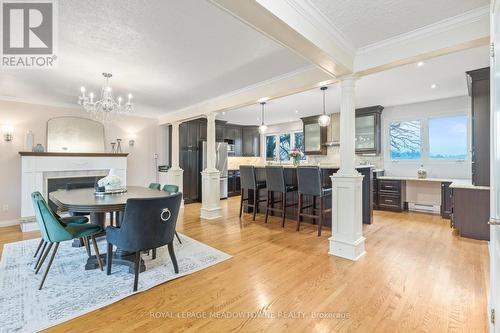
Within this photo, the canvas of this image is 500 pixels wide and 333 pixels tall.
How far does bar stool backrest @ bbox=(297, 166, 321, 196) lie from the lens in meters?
3.69

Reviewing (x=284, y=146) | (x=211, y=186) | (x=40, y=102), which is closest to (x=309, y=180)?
(x=211, y=186)

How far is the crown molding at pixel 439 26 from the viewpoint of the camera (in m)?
2.01

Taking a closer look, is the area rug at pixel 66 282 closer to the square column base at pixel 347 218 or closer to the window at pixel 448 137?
the square column base at pixel 347 218

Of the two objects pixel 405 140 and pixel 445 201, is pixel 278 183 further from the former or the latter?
pixel 405 140

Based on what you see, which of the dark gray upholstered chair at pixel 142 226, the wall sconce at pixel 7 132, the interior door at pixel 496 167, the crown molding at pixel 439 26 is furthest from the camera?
the wall sconce at pixel 7 132

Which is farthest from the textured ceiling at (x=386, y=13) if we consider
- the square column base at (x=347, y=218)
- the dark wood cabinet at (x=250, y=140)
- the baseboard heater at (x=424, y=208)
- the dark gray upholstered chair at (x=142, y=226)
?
the dark wood cabinet at (x=250, y=140)

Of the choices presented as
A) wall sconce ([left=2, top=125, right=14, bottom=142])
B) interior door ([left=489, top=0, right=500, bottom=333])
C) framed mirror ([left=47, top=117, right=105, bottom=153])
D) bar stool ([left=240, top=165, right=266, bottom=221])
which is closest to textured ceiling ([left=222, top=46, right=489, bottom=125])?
bar stool ([left=240, top=165, right=266, bottom=221])

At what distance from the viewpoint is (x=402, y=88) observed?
4.32m

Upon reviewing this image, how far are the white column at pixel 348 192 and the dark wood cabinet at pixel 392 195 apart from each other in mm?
3005

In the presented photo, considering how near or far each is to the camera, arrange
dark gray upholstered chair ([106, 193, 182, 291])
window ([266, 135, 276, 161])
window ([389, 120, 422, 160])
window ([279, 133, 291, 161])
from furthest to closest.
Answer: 1. window ([266, 135, 276, 161])
2. window ([279, 133, 291, 161])
3. window ([389, 120, 422, 160])
4. dark gray upholstered chair ([106, 193, 182, 291])

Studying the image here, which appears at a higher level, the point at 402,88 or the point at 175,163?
the point at 402,88

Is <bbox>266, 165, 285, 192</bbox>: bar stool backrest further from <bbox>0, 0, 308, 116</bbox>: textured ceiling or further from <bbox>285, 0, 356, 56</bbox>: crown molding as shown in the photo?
<bbox>285, 0, 356, 56</bbox>: crown molding

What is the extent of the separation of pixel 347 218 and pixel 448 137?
391 cm

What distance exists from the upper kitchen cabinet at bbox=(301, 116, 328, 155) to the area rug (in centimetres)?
446
